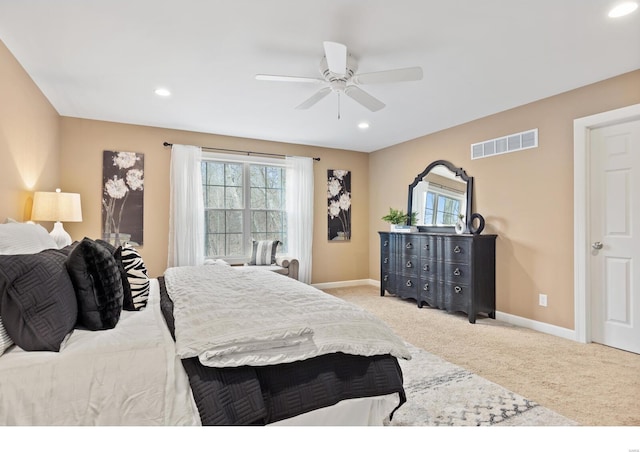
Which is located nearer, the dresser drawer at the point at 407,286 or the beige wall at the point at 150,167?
the beige wall at the point at 150,167

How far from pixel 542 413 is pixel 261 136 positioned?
181 inches

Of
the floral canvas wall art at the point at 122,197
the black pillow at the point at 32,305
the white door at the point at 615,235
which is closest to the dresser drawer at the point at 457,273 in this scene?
the white door at the point at 615,235

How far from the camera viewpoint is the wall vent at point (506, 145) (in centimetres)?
361

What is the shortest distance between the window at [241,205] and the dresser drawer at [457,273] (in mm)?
2632

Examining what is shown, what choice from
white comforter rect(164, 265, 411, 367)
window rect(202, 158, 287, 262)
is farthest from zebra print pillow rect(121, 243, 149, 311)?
window rect(202, 158, 287, 262)

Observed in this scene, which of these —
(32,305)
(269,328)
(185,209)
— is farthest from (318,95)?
(185,209)

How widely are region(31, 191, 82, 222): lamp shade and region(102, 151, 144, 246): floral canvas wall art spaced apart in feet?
3.82

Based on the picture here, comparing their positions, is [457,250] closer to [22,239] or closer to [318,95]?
[318,95]

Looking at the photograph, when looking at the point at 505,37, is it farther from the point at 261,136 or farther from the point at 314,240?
the point at 314,240

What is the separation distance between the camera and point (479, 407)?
1.98m

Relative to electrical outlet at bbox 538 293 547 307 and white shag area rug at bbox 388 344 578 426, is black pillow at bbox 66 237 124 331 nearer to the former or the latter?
white shag area rug at bbox 388 344 578 426

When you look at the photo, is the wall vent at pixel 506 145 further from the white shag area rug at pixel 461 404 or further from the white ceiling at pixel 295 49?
the white shag area rug at pixel 461 404

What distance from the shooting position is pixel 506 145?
12.7 ft

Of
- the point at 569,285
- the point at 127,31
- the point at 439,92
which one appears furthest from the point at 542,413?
the point at 127,31
